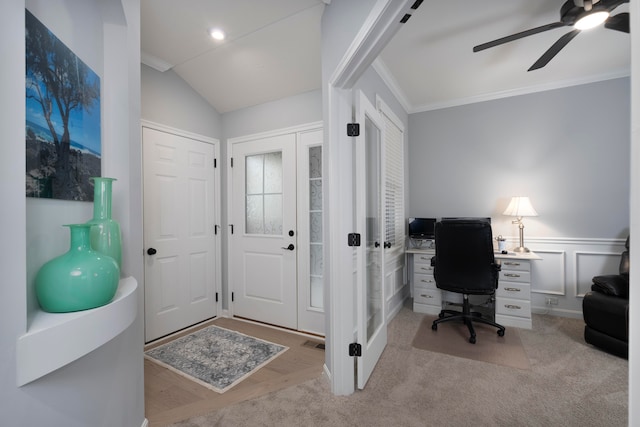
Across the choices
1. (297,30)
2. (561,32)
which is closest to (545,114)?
(561,32)

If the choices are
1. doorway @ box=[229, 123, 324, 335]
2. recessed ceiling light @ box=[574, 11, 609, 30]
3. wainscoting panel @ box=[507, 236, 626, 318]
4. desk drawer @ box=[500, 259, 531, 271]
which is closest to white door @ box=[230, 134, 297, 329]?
doorway @ box=[229, 123, 324, 335]

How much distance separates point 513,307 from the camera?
9.93 ft

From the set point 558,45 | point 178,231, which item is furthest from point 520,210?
point 178,231

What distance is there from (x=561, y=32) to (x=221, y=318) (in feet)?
14.1

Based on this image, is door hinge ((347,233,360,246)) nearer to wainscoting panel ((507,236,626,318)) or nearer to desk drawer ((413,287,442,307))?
desk drawer ((413,287,442,307))

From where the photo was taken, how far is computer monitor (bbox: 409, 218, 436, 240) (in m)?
3.70

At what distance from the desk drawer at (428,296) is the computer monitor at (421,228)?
25.9 inches

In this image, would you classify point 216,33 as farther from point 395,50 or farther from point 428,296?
point 428,296

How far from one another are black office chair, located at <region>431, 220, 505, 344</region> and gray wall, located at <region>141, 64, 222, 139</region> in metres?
2.75

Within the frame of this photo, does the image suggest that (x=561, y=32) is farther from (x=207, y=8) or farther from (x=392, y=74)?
(x=207, y=8)

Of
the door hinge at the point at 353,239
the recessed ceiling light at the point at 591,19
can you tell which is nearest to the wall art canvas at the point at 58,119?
the door hinge at the point at 353,239

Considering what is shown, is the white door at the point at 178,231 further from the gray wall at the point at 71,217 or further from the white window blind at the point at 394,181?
the white window blind at the point at 394,181

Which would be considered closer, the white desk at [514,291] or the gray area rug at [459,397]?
the gray area rug at [459,397]

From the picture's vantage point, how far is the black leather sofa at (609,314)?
2281mm
